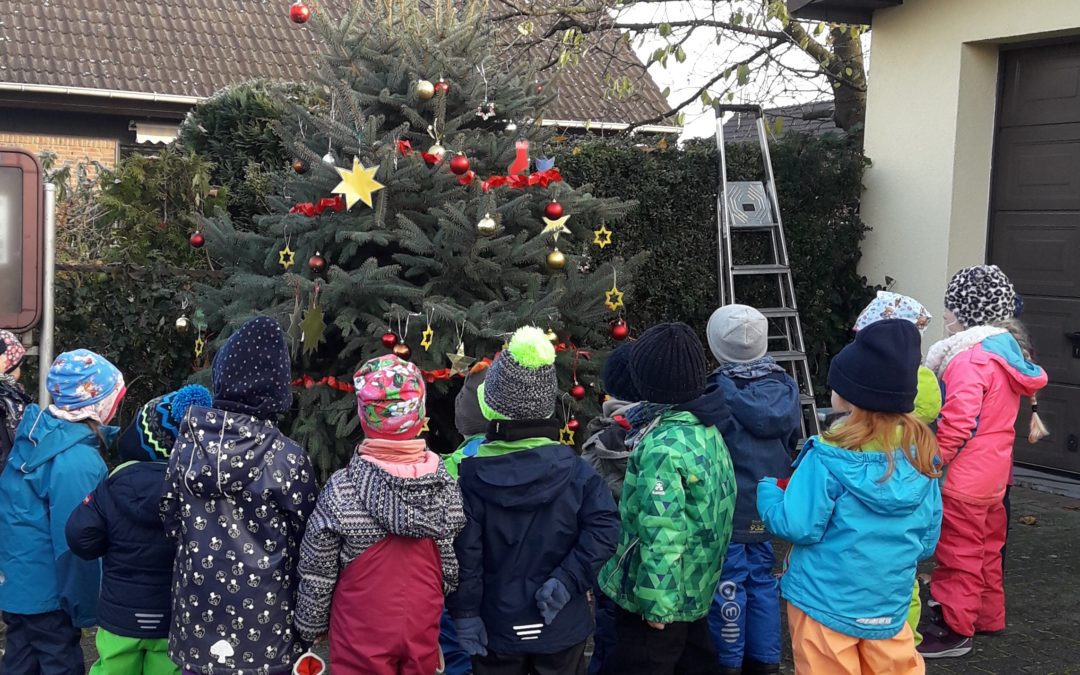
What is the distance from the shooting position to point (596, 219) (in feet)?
20.2

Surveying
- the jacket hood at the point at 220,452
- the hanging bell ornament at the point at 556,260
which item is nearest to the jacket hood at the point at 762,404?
the hanging bell ornament at the point at 556,260

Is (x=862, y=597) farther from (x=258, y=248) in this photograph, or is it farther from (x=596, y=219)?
(x=258, y=248)

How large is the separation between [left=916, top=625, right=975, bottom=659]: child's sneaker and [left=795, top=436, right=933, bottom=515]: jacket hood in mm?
1695

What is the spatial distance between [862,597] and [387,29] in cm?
383

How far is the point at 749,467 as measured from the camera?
451 centimetres

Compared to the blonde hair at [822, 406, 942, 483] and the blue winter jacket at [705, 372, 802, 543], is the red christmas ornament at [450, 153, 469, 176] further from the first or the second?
the blonde hair at [822, 406, 942, 483]

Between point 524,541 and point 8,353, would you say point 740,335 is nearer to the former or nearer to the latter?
point 524,541

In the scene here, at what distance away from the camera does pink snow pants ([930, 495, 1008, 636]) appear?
5031mm

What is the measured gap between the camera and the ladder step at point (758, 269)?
8359 mm

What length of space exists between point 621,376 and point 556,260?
144cm

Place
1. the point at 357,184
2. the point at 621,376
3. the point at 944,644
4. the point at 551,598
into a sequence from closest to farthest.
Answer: the point at 551,598
the point at 621,376
the point at 944,644
the point at 357,184

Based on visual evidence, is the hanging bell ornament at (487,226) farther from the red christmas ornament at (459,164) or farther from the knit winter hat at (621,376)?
the knit winter hat at (621,376)

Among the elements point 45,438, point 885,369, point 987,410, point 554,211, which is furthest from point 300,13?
point 987,410

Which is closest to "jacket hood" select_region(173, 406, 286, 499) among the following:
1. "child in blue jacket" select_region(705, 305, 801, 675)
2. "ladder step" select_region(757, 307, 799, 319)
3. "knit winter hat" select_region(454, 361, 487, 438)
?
"knit winter hat" select_region(454, 361, 487, 438)
